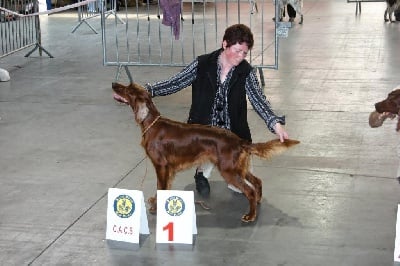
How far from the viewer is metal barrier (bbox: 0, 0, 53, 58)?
11562 mm

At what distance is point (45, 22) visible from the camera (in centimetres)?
1666

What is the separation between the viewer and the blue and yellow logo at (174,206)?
4.14 metres

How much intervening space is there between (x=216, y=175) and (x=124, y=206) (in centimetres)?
147

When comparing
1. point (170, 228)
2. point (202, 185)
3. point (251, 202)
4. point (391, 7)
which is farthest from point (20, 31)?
point (170, 228)

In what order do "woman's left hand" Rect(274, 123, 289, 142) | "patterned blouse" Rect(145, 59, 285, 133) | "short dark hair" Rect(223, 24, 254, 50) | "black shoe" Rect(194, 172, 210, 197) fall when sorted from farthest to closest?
"black shoe" Rect(194, 172, 210, 197) < "patterned blouse" Rect(145, 59, 285, 133) < "short dark hair" Rect(223, 24, 254, 50) < "woman's left hand" Rect(274, 123, 289, 142)

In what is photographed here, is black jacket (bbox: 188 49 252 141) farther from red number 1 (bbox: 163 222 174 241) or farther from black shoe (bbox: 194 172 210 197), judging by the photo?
red number 1 (bbox: 163 222 174 241)

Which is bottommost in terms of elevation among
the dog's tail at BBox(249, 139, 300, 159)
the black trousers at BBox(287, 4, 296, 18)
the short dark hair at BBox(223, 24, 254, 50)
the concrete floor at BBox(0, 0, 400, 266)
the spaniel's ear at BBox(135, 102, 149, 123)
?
the concrete floor at BBox(0, 0, 400, 266)

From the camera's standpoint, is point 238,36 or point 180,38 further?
point 180,38

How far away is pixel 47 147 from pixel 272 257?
3.00 meters

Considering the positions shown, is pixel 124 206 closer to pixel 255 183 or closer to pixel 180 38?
pixel 255 183

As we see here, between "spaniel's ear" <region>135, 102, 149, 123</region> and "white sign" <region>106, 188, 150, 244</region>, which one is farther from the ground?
"spaniel's ear" <region>135, 102, 149, 123</region>

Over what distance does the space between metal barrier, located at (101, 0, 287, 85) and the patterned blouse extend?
3742mm

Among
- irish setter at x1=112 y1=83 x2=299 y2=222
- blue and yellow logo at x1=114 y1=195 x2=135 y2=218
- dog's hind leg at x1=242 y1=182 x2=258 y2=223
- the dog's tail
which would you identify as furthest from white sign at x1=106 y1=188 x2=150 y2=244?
the dog's tail

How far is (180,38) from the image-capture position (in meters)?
13.0
